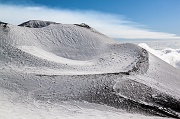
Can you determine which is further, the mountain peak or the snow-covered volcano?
the mountain peak

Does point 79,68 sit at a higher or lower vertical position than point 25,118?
higher

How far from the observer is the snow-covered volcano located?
16.9 meters

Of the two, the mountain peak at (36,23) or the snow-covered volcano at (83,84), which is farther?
the mountain peak at (36,23)

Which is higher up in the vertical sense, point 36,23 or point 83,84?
point 36,23

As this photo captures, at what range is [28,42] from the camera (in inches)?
1192

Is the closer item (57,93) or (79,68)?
(57,93)

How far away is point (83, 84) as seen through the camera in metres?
19.5

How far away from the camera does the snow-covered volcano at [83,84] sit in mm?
16906

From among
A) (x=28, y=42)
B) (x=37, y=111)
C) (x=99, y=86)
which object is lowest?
(x=37, y=111)

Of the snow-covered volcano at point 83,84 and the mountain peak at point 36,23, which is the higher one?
the mountain peak at point 36,23

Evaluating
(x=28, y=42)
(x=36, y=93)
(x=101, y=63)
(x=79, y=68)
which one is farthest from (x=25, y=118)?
(x=28, y=42)

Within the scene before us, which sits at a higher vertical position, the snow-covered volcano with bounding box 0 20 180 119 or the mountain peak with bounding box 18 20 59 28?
the mountain peak with bounding box 18 20 59 28

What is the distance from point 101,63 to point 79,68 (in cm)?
353

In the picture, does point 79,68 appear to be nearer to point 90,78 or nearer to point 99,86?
point 90,78
